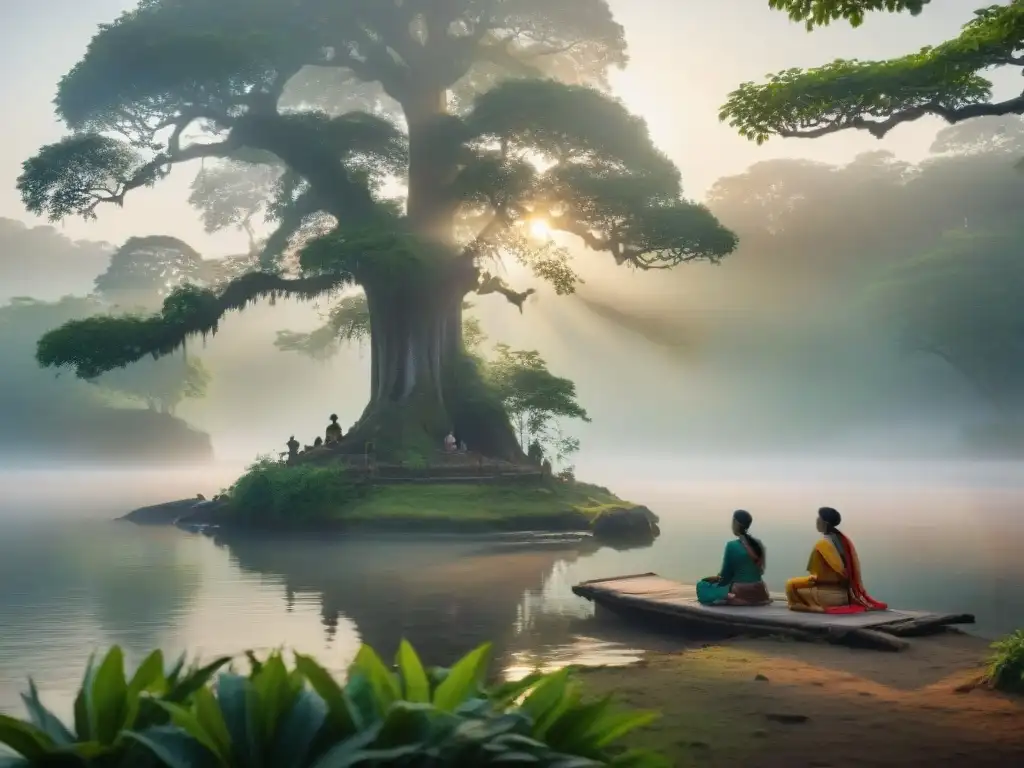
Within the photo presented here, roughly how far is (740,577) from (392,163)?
29080 millimetres

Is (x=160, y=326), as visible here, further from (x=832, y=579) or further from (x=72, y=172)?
(x=832, y=579)

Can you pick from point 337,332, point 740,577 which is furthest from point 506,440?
point 740,577

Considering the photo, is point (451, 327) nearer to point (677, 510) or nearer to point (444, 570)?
point (677, 510)

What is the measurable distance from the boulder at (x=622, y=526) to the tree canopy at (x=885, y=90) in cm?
1854

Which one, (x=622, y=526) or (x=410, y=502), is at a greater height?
(x=410, y=502)

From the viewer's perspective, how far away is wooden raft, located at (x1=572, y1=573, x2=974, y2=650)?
11.6 meters

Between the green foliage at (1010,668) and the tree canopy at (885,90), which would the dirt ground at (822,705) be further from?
the tree canopy at (885,90)

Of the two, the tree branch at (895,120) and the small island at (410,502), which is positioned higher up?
the tree branch at (895,120)

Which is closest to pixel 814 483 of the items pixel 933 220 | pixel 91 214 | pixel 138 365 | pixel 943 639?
pixel 933 220

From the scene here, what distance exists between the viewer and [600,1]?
41.2 m

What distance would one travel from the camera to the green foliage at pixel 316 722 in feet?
13.3

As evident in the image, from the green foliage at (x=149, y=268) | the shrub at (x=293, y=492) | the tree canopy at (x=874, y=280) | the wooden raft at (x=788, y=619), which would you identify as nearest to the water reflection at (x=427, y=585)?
the wooden raft at (x=788, y=619)

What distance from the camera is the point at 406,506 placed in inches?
1232

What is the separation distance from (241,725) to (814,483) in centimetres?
5250
